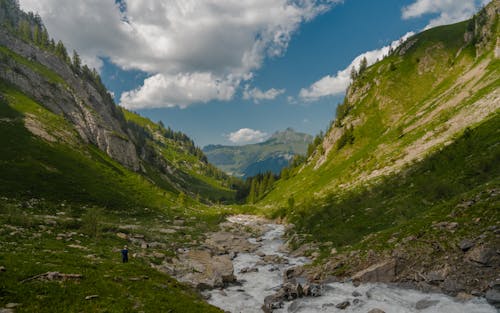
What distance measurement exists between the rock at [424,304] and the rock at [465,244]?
5.01m

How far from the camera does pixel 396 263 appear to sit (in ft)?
77.0

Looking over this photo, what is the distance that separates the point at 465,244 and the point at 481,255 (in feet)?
5.11

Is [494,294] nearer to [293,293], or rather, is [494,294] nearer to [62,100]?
[293,293]

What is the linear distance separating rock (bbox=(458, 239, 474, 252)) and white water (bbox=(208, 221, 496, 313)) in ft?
14.2

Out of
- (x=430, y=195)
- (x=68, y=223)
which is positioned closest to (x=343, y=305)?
(x=430, y=195)

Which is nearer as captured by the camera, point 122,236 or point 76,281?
point 76,281

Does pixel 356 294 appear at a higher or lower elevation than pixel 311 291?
higher

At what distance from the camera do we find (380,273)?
23.7m

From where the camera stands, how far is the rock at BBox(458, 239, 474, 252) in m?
20.2

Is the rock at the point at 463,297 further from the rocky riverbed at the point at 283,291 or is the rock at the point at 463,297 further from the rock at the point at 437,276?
the rock at the point at 437,276

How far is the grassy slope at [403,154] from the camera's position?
33656mm

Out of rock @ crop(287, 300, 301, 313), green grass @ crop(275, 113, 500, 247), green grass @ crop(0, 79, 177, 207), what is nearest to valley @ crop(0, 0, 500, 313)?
rock @ crop(287, 300, 301, 313)

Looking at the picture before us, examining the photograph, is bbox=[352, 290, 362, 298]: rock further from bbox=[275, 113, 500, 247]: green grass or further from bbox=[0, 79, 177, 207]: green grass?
bbox=[0, 79, 177, 207]: green grass

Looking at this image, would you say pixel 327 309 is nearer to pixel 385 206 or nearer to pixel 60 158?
pixel 385 206
